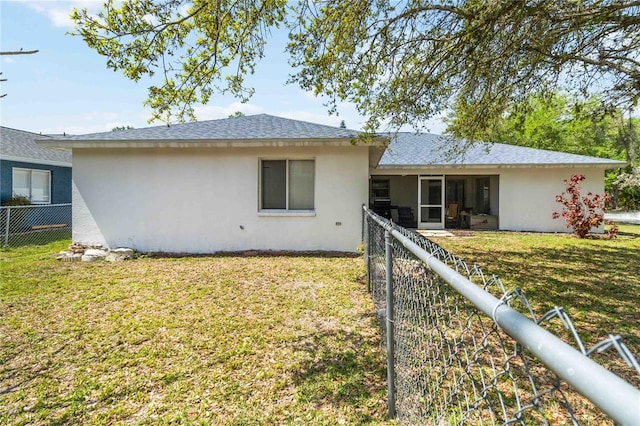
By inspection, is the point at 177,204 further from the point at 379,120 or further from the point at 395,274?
the point at 395,274

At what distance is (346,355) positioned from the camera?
384 centimetres

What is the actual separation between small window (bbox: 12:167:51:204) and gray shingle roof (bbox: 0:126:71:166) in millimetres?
623

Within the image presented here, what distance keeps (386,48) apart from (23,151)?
650 inches

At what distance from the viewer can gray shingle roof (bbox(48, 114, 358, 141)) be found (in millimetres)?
9250

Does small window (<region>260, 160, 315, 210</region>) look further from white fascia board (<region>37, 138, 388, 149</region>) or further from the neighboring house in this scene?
the neighboring house

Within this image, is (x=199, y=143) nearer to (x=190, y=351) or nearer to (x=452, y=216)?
(x=190, y=351)

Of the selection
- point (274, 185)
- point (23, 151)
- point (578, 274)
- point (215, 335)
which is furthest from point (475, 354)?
point (23, 151)

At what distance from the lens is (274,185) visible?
9766 millimetres

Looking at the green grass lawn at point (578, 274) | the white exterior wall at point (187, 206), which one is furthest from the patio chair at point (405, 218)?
the white exterior wall at point (187, 206)

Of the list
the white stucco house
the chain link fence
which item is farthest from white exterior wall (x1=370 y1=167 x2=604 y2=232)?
the chain link fence

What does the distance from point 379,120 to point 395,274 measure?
17.5 feet

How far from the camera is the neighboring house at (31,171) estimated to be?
14.1 metres

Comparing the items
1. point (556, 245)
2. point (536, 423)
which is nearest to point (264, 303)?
point (536, 423)

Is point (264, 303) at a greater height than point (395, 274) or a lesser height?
lesser
